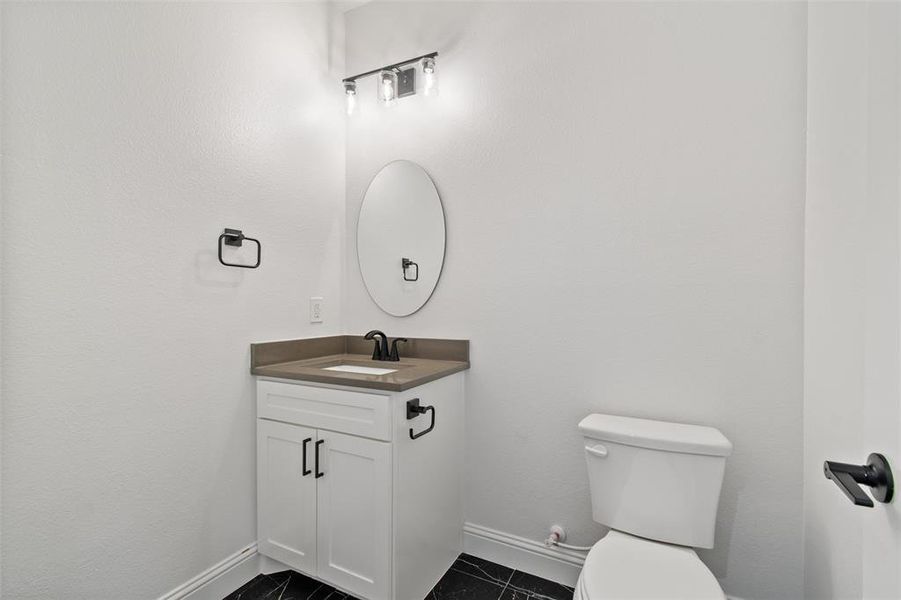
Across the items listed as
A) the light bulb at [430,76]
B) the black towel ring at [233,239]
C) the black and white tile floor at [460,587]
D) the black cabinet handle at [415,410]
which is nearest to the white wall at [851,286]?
the black and white tile floor at [460,587]

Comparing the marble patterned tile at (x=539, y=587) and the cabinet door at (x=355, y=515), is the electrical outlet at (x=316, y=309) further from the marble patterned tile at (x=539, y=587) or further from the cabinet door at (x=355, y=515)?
the marble patterned tile at (x=539, y=587)

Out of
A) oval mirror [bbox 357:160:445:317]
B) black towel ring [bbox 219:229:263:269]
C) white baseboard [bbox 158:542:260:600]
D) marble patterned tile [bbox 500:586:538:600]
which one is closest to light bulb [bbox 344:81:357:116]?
oval mirror [bbox 357:160:445:317]

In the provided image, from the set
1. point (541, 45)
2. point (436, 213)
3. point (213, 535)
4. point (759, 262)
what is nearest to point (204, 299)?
point (213, 535)

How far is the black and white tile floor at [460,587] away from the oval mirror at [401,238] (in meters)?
1.16

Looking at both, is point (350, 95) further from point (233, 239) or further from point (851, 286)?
point (851, 286)

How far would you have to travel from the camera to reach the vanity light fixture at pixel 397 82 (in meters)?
1.93

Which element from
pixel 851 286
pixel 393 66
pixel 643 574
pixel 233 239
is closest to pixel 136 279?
pixel 233 239

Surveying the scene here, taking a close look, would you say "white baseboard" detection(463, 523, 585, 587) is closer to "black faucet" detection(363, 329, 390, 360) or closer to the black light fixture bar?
"black faucet" detection(363, 329, 390, 360)

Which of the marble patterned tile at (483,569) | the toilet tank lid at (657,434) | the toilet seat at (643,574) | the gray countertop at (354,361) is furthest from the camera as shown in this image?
the marble patterned tile at (483,569)

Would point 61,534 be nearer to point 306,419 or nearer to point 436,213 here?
point 306,419

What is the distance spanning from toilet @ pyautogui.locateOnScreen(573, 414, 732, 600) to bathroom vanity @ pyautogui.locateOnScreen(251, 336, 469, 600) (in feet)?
1.96

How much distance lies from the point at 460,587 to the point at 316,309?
135 centimetres

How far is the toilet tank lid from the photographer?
1.32 meters

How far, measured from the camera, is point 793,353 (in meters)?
1.40
